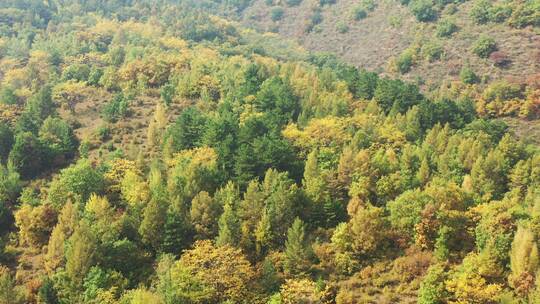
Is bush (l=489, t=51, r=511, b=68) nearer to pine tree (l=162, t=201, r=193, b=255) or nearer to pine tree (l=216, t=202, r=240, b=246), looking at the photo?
pine tree (l=216, t=202, r=240, b=246)

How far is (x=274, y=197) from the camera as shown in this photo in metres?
85.0

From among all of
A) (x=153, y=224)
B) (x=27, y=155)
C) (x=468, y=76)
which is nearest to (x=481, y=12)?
(x=468, y=76)

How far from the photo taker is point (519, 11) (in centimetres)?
16975

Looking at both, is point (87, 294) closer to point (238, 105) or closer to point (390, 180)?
point (390, 180)

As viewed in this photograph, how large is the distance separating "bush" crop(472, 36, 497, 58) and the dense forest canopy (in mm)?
28645

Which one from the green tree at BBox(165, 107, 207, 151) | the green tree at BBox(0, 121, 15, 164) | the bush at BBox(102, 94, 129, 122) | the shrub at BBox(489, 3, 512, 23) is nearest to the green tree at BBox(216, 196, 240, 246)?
the green tree at BBox(165, 107, 207, 151)

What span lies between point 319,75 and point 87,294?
9147 cm

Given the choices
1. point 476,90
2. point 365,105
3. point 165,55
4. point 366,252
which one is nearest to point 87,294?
point 366,252

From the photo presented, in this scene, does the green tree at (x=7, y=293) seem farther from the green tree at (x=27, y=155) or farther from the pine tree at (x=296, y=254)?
the green tree at (x=27, y=155)

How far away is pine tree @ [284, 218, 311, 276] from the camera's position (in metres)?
77.2

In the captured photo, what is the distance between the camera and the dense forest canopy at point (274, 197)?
72.8 m

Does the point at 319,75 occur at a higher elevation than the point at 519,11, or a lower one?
lower

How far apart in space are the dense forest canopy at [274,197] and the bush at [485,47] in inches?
1128

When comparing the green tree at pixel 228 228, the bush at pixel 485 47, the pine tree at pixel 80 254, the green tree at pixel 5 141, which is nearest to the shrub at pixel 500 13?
the bush at pixel 485 47
